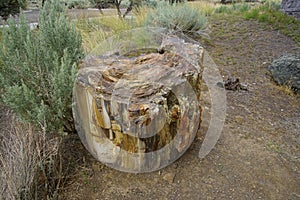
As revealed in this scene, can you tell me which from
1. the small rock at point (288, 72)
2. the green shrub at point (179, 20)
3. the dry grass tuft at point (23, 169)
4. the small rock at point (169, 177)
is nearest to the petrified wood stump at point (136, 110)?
the small rock at point (169, 177)

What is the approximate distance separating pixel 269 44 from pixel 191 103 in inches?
A: 150

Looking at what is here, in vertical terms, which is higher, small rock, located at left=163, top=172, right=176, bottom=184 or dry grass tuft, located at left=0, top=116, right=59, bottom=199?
dry grass tuft, located at left=0, top=116, right=59, bottom=199

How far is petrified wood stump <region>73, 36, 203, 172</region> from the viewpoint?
1599 millimetres

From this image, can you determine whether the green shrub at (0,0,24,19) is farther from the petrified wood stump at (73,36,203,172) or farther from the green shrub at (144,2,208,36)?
the petrified wood stump at (73,36,203,172)

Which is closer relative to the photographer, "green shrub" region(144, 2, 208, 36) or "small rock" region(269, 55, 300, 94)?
"small rock" region(269, 55, 300, 94)

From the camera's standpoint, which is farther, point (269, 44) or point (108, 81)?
point (269, 44)

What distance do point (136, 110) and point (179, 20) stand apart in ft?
12.4

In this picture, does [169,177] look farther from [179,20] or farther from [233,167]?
[179,20]

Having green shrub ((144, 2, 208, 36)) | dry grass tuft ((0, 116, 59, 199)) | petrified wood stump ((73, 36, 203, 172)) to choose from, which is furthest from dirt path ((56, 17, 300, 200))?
green shrub ((144, 2, 208, 36))

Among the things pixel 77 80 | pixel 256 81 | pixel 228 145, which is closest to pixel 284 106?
pixel 256 81

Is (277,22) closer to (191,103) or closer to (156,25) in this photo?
(156,25)

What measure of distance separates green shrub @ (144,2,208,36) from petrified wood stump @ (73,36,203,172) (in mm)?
2931

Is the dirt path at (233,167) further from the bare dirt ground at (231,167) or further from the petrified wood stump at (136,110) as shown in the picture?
the petrified wood stump at (136,110)

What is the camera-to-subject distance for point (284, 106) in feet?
10.2
